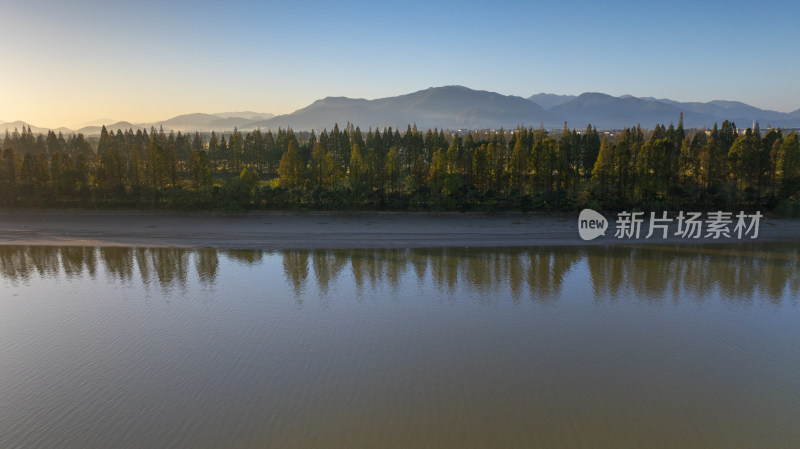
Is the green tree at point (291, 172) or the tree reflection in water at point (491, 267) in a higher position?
the green tree at point (291, 172)

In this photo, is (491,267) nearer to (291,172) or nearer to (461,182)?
(461,182)

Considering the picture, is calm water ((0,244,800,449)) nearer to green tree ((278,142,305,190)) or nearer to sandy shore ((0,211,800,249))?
sandy shore ((0,211,800,249))

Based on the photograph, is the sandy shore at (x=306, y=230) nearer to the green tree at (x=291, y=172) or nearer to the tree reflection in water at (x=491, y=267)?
the tree reflection in water at (x=491, y=267)

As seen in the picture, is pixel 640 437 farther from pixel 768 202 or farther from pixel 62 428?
pixel 768 202

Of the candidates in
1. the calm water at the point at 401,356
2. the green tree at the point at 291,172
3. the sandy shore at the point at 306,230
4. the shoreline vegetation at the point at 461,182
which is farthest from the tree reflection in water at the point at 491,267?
the green tree at the point at 291,172

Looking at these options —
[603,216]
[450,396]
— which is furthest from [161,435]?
[603,216]
